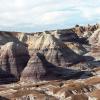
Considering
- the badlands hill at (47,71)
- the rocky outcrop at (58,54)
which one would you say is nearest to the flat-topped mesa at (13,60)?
the badlands hill at (47,71)

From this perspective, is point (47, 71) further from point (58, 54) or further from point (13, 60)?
point (58, 54)

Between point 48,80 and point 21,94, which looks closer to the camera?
point 21,94

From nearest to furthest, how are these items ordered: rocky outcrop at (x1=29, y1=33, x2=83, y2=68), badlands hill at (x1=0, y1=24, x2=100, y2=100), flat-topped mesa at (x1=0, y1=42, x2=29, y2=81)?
badlands hill at (x1=0, y1=24, x2=100, y2=100), flat-topped mesa at (x1=0, y1=42, x2=29, y2=81), rocky outcrop at (x1=29, y1=33, x2=83, y2=68)

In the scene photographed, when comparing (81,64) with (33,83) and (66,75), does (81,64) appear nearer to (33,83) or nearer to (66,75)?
(66,75)


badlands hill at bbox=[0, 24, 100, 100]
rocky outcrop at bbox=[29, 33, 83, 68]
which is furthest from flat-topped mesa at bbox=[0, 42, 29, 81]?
rocky outcrop at bbox=[29, 33, 83, 68]

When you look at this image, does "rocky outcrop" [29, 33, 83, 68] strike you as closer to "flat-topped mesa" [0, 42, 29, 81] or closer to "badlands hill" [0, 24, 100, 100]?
"badlands hill" [0, 24, 100, 100]

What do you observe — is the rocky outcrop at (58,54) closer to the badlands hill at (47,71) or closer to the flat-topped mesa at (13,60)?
the badlands hill at (47,71)

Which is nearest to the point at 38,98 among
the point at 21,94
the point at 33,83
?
the point at 21,94

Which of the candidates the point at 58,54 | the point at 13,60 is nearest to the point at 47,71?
the point at 13,60

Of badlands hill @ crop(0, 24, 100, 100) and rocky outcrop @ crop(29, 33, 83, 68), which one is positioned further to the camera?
rocky outcrop @ crop(29, 33, 83, 68)
